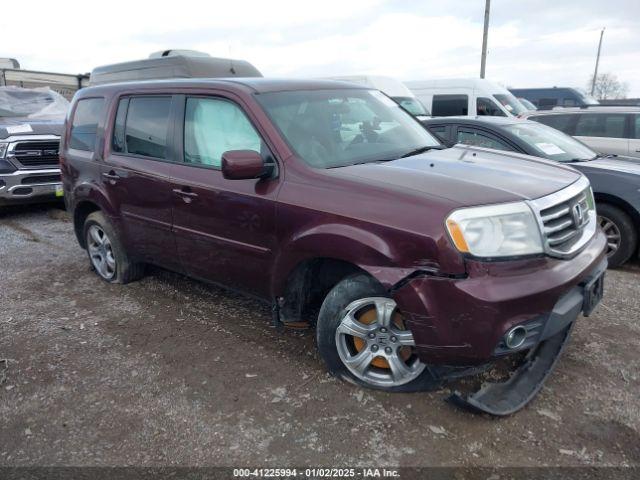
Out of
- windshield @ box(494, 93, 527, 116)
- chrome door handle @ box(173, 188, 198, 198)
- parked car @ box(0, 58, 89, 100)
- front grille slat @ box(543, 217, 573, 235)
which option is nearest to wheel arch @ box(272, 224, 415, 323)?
front grille slat @ box(543, 217, 573, 235)

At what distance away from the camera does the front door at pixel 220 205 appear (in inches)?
131

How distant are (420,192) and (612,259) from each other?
3.58 m

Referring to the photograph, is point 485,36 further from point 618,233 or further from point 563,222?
point 563,222

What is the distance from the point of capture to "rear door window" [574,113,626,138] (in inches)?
318

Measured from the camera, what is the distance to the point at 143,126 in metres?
4.25

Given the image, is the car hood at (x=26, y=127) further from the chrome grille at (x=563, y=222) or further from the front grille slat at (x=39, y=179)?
the chrome grille at (x=563, y=222)

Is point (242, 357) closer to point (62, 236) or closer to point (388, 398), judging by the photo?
point (388, 398)

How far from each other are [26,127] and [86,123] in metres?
3.63

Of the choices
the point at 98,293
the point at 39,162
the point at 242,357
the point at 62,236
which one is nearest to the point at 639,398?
the point at 242,357

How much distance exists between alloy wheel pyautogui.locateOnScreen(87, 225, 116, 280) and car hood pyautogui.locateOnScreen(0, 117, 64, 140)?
3561 mm

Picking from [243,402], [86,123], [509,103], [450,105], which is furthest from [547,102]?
[243,402]

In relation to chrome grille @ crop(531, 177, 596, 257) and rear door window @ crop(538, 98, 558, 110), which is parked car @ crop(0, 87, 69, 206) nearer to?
chrome grille @ crop(531, 177, 596, 257)

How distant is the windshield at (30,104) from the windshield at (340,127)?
702 centimetres

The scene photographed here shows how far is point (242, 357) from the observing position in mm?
3547
